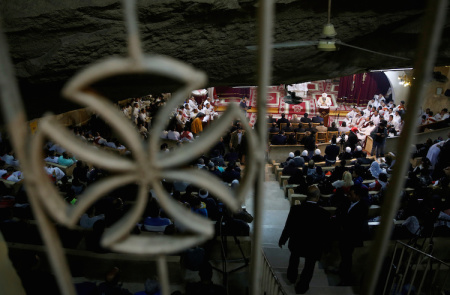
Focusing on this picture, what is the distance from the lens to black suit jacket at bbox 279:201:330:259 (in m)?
4.18

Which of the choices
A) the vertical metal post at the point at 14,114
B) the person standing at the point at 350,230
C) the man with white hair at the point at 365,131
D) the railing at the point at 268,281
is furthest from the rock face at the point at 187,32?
the man with white hair at the point at 365,131

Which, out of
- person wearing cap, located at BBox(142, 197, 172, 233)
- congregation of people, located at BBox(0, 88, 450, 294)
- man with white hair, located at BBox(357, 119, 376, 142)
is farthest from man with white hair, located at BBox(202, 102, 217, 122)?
person wearing cap, located at BBox(142, 197, 172, 233)

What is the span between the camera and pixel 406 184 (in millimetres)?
6816

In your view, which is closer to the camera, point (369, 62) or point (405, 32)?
point (405, 32)

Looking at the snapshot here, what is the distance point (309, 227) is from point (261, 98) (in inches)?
142

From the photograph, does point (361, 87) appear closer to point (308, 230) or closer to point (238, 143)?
point (238, 143)

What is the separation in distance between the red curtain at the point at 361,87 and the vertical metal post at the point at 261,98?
2039cm

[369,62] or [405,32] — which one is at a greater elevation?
[405,32]

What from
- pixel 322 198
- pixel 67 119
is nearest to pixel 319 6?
pixel 322 198

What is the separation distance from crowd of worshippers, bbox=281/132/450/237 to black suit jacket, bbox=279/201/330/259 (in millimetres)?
836

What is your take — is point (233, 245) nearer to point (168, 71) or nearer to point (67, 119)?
point (168, 71)

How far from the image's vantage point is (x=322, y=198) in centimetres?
626

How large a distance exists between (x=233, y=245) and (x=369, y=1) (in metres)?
4.42

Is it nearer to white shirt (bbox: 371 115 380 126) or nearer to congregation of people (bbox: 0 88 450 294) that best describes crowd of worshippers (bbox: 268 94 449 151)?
white shirt (bbox: 371 115 380 126)
